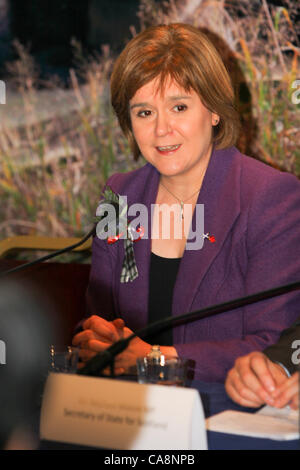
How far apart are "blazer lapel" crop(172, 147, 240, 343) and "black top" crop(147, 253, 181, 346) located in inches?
4.1

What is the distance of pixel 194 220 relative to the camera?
6.38 ft

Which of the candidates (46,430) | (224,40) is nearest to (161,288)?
(46,430)

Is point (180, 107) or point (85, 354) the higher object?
point (180, 107)

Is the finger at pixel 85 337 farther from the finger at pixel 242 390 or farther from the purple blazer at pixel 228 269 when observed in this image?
the finger at pixel 242 390

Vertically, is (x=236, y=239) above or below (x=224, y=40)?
below

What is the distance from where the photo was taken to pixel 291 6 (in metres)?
2.86

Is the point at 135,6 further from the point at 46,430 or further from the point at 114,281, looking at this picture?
the point at 46,430

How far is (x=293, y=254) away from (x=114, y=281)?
632 millimetres

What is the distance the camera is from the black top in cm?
196

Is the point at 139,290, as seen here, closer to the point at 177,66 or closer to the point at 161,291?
the point at 161,291

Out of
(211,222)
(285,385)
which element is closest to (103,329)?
(211,222)

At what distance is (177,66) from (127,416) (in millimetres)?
1162
